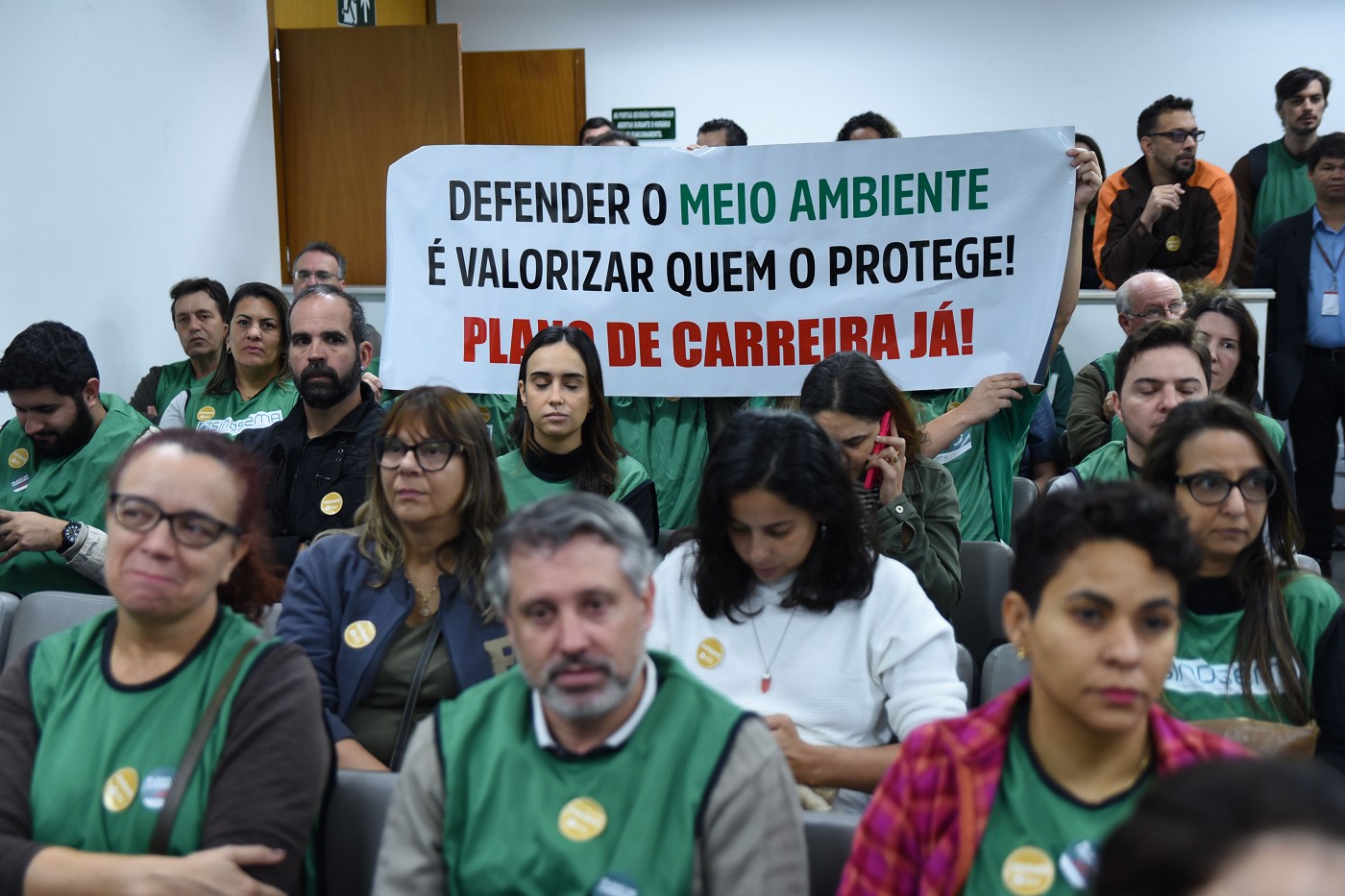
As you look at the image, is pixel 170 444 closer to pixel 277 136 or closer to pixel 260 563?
pixel 260 563

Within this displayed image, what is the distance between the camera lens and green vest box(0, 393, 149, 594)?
3342mm

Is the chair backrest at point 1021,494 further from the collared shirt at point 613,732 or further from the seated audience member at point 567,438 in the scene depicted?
the collared shirt at point 613,732

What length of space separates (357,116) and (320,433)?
11.8ft

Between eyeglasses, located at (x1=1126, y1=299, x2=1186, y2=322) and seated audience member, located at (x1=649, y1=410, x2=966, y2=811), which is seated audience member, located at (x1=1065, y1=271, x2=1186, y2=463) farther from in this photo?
seated audience member, located at (x1=649, y1=410, x2=966, y2=811)

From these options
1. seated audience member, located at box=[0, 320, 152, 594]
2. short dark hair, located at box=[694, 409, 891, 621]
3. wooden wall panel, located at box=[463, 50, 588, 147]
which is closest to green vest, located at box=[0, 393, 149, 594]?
seated audience member, located at box=[0, 320, 152, 594]

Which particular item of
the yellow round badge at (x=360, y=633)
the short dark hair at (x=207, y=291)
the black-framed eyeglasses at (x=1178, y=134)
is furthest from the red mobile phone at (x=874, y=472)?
the black-framed eyeglasses at (x=1178, y=134)

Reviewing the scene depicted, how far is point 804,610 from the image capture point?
227cm

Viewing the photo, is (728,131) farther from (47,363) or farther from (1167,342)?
(47,363)

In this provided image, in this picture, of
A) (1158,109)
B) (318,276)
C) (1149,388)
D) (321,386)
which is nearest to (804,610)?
(1149,388)

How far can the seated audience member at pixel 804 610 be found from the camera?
2.20 metres

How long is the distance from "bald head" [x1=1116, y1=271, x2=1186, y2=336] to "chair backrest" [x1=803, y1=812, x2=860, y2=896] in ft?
9.44

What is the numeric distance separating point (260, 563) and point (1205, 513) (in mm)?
1644

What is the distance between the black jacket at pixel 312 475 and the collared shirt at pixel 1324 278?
168 inches

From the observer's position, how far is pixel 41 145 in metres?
4.81
